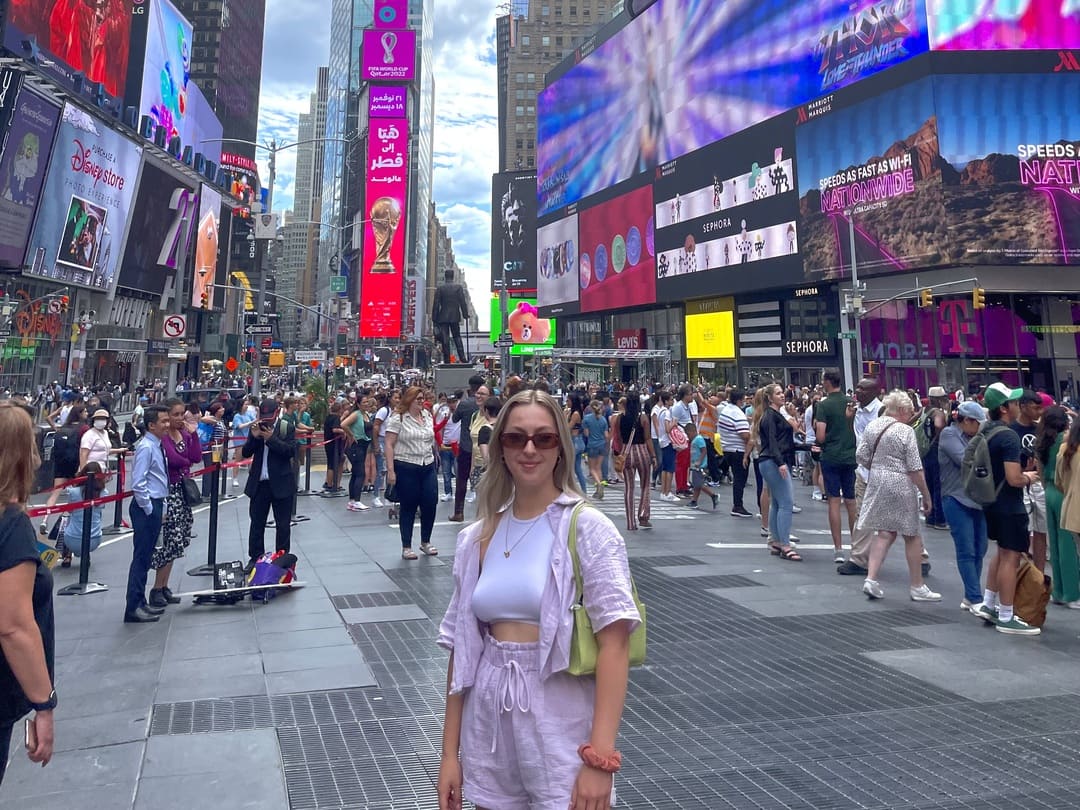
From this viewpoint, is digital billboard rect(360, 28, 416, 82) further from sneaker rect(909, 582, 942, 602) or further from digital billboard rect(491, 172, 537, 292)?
sneaker rect(909, 582, 942, 602)

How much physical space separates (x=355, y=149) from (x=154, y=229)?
93314 millimetres

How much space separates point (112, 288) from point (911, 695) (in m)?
52.5

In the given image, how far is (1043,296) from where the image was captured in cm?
3688

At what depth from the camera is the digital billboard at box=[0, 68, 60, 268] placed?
32.7m

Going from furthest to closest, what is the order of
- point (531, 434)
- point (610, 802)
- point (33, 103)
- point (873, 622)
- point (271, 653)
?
point (33, 103) → point (873, 622) → point (271, 653) → point (531, 434) → point (610, 802)

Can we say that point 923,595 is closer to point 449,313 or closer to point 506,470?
point 506,470

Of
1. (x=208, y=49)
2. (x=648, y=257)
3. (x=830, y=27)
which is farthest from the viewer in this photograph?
(x=208, y=49)

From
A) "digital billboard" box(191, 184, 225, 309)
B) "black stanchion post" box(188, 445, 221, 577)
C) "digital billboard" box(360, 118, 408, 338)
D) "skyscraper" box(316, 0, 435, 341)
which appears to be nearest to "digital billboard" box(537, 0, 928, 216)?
"digital billboard" box(191, 184, 225, 309)

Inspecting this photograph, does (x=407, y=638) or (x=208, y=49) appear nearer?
(x=407, y=638)

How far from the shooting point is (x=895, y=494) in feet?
22.5

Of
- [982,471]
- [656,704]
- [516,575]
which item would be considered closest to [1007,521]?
[982,471]

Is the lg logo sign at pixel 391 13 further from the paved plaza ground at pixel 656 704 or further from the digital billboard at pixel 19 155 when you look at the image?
the paved plaza ground at pixel 656 704

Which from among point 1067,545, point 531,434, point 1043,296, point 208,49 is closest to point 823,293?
point 1043,296

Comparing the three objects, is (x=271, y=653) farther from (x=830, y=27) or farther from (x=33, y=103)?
(x=830, y=27)
